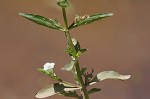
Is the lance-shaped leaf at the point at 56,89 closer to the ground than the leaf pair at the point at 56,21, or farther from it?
closer to the ground

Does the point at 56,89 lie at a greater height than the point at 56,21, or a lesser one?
lesser

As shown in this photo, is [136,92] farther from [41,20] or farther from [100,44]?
[41,20]

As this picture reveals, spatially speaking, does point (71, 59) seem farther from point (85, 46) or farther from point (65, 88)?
point (85, 46)

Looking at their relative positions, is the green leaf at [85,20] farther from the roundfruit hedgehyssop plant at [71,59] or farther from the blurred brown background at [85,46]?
the blurred brown background at [85,46]

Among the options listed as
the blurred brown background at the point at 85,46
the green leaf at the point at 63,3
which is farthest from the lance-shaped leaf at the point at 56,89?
the blurred brown background at the point at 85,46

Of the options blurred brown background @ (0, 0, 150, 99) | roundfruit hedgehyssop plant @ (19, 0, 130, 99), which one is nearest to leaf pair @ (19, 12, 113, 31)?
roundfruit hedgehyssop plant @ (19, 0, 130, 99)

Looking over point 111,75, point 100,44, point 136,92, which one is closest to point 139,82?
point 136,92

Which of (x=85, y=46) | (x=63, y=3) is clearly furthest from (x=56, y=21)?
(x=85, y=46)

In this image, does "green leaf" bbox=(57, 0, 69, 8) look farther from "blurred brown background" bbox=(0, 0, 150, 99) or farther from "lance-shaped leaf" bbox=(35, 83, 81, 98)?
"blurred brown background" bbox=(0, 0, 150, 99)
